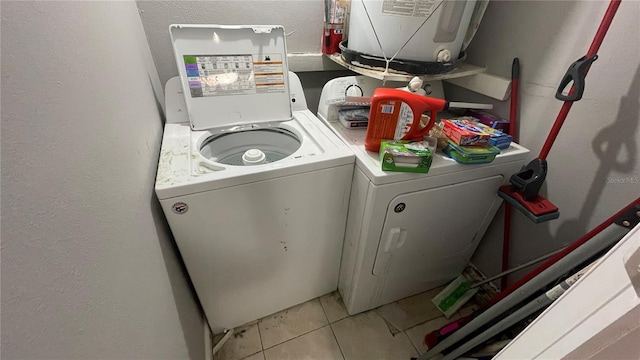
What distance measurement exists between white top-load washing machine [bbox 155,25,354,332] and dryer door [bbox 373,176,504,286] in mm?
240

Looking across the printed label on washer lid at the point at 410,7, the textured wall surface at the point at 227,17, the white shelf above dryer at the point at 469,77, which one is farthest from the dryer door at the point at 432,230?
the textured wall surface at the point at 227,17

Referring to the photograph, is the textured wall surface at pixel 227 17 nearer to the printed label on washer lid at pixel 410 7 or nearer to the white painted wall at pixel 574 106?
the printed label on washer lid at pixel 410 7

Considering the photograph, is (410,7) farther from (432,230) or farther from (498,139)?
(432,230)

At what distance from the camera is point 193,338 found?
1062 mm

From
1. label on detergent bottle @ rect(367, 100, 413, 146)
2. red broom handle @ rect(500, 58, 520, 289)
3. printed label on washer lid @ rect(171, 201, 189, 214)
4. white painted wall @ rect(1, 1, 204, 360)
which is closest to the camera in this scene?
white painted wall @ rect(1, 1, 204, 360)

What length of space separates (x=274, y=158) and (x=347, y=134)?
16.8 inches

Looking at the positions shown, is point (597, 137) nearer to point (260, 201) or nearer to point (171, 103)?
point (260, 201)

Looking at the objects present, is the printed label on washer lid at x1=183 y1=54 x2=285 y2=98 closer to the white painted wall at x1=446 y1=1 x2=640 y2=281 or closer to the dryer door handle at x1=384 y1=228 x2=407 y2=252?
the dryer door handle at x1=384 y1=228 x2=407 y2=252

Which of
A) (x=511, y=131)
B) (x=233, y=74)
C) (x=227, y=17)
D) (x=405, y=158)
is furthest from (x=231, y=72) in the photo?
(x=511, y=131)

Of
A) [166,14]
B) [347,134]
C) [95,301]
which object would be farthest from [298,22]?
[95,301]

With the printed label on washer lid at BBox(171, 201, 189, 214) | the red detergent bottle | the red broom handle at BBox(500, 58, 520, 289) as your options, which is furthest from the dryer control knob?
the red broom handle at BBox(500, 58, 520, 289)

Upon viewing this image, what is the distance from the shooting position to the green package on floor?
0.91 metres

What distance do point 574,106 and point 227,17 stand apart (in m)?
1.67

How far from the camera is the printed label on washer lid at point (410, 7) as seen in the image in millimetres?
1014
